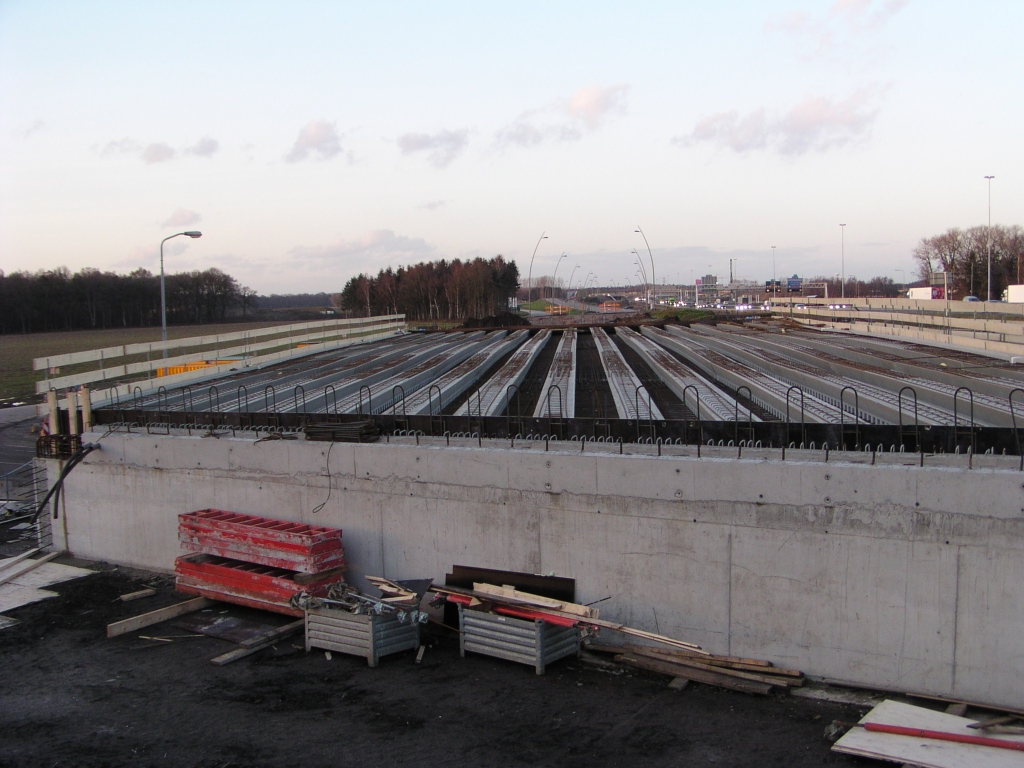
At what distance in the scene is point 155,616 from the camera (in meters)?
12.3

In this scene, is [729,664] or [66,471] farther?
[66,471]

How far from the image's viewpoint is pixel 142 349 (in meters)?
23.5

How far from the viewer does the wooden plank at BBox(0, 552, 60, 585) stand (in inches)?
597

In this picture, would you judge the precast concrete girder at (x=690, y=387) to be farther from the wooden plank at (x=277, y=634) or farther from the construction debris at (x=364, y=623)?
the wooden plank at (x=277, y=634)

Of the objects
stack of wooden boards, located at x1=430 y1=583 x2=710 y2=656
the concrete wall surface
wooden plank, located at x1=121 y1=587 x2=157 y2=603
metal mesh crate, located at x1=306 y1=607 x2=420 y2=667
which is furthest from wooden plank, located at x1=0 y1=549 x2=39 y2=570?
stack of wooden boards, located at x1=430 y1=583 x2=710 y2=656

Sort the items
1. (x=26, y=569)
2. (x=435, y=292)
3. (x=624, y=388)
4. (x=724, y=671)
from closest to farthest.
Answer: (x=724, y=671)
(x=26, y=569)
(x=624, y=388)
(x=435, y=292)

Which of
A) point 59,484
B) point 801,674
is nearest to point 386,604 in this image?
point 801,674

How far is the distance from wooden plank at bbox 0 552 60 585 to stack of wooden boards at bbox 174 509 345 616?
4542 mm

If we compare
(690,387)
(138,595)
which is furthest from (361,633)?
(690,387)

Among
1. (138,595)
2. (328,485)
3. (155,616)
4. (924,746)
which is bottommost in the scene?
(138,595)

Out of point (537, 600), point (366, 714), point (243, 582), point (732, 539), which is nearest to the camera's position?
point (366, 714)

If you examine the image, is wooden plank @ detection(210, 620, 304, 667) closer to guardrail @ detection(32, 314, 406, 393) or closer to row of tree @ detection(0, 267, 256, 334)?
guardrail @ detection(32, 314, 406, 393)

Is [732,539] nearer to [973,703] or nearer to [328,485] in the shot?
[973,703]

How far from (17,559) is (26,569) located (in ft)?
2.83
